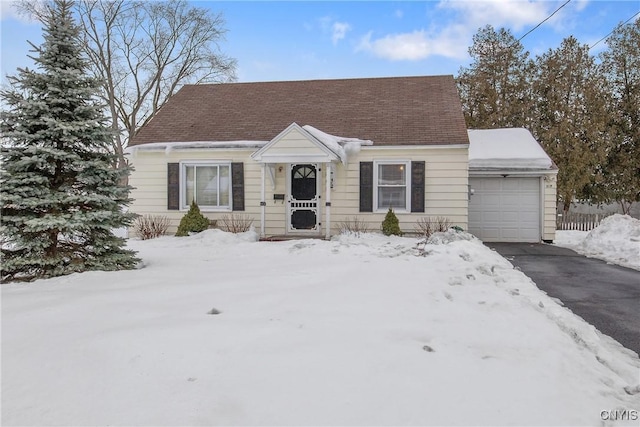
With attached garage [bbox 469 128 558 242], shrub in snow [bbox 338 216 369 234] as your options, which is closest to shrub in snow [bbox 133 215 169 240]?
shrub in snow [bbox 338 216 369 234]

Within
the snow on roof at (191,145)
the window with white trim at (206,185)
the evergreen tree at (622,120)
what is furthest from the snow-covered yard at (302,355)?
the evergreen tree at (622,120)

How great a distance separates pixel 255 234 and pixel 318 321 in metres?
7.41

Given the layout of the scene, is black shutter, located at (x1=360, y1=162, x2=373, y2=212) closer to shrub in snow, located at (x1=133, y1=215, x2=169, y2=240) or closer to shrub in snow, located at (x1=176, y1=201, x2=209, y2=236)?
shrub in snow, located at (x1=176, y1=201, x2=209, y2=236)

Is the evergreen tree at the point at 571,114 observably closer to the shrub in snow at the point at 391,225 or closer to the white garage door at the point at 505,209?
the white garage door at the point at 505,209

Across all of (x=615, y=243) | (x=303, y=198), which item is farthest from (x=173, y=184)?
(x=615, y=243)

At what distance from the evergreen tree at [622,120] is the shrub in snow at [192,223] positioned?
62.4ft

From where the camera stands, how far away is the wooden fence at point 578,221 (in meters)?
16.9

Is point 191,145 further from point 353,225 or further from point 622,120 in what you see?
point 622,120

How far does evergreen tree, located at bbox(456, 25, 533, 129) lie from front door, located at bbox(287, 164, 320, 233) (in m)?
13.7

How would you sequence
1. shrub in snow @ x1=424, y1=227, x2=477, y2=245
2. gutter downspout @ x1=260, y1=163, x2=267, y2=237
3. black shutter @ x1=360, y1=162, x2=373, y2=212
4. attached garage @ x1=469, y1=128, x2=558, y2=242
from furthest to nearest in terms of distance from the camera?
1. attached garage @ x1=469, y1=128, x2=558, y2=242
2. black shutter @ x1=360, y1=162, x2=373, y2=212
3. gutter downspout @ x1=260, y1=163, x2=267, y2=237
4. shrub in snow @ x1=424, y1=227, x2=477, y2=245

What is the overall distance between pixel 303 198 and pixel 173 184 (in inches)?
147

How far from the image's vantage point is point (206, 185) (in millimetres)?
11711

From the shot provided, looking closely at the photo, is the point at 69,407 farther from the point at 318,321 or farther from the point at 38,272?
the point at 38,272

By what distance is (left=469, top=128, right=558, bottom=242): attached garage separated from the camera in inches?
492
